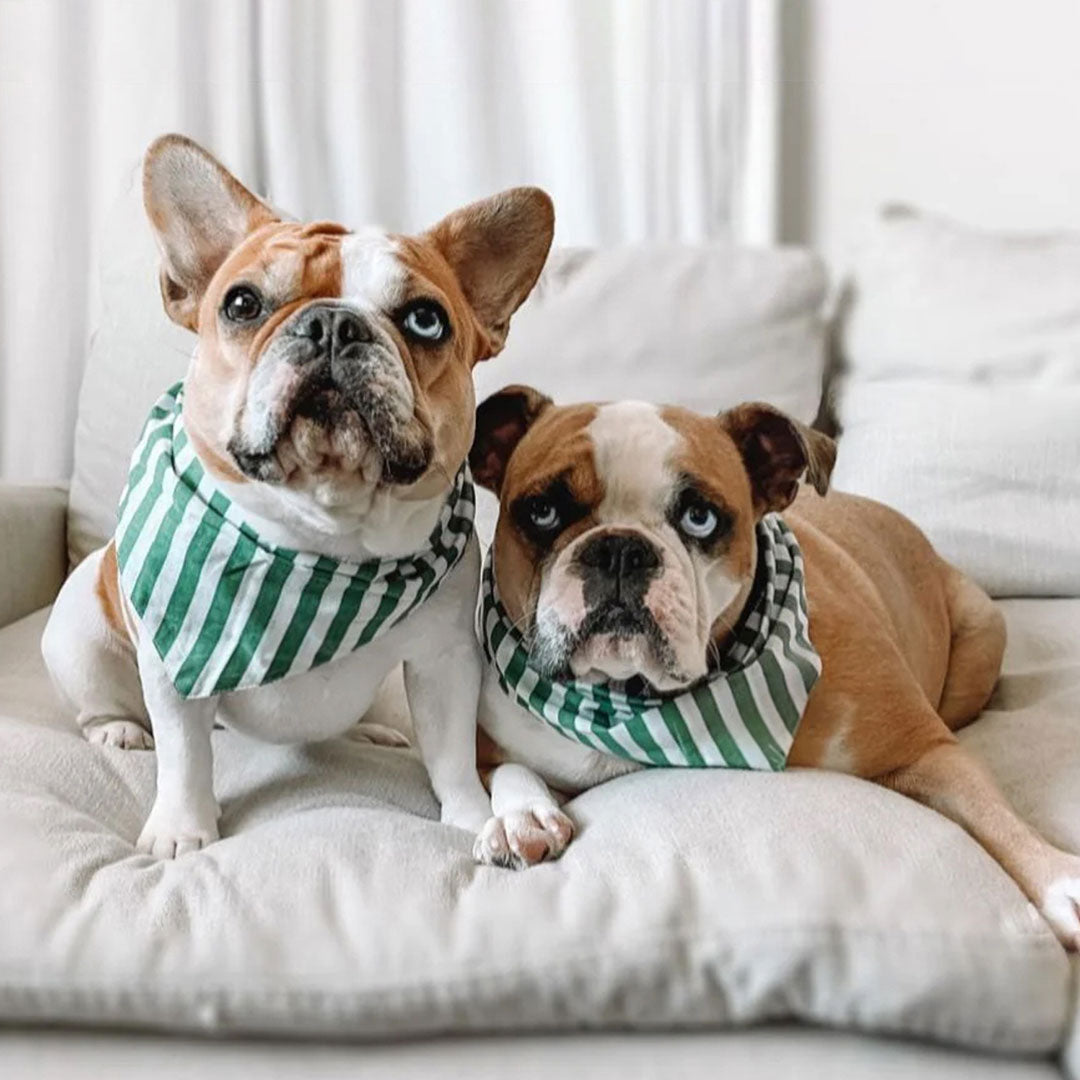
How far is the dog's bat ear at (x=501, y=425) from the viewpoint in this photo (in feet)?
4.50

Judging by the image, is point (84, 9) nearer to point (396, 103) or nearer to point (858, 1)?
Answer: point (396, 103)

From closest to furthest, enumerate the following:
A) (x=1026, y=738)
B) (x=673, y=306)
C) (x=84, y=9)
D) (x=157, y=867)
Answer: (x=157, y=867)
(x=1026, y=738)
(x=673, y=306)
(x=84, y=9)

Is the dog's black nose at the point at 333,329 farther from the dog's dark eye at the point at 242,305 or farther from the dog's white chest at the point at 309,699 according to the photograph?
the dog's white chest at the point at 309,699

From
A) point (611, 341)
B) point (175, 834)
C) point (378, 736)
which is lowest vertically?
point (378, 736)

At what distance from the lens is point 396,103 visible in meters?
2.48

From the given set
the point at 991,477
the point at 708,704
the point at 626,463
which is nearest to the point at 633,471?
the point at 626,463

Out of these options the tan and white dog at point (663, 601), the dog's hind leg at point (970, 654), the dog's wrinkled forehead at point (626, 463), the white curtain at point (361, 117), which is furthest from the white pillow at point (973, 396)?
the dog's wrinkled forehead at point (626, 463)

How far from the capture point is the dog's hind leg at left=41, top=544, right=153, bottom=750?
142cm

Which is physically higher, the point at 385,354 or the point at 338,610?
the point at 385,354

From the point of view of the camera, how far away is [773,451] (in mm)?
1362

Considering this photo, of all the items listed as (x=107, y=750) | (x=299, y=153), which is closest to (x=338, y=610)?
(x=107, y=750)

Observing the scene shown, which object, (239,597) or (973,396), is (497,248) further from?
(973,396)

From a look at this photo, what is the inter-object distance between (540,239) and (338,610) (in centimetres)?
45

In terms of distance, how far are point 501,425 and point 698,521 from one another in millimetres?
271
